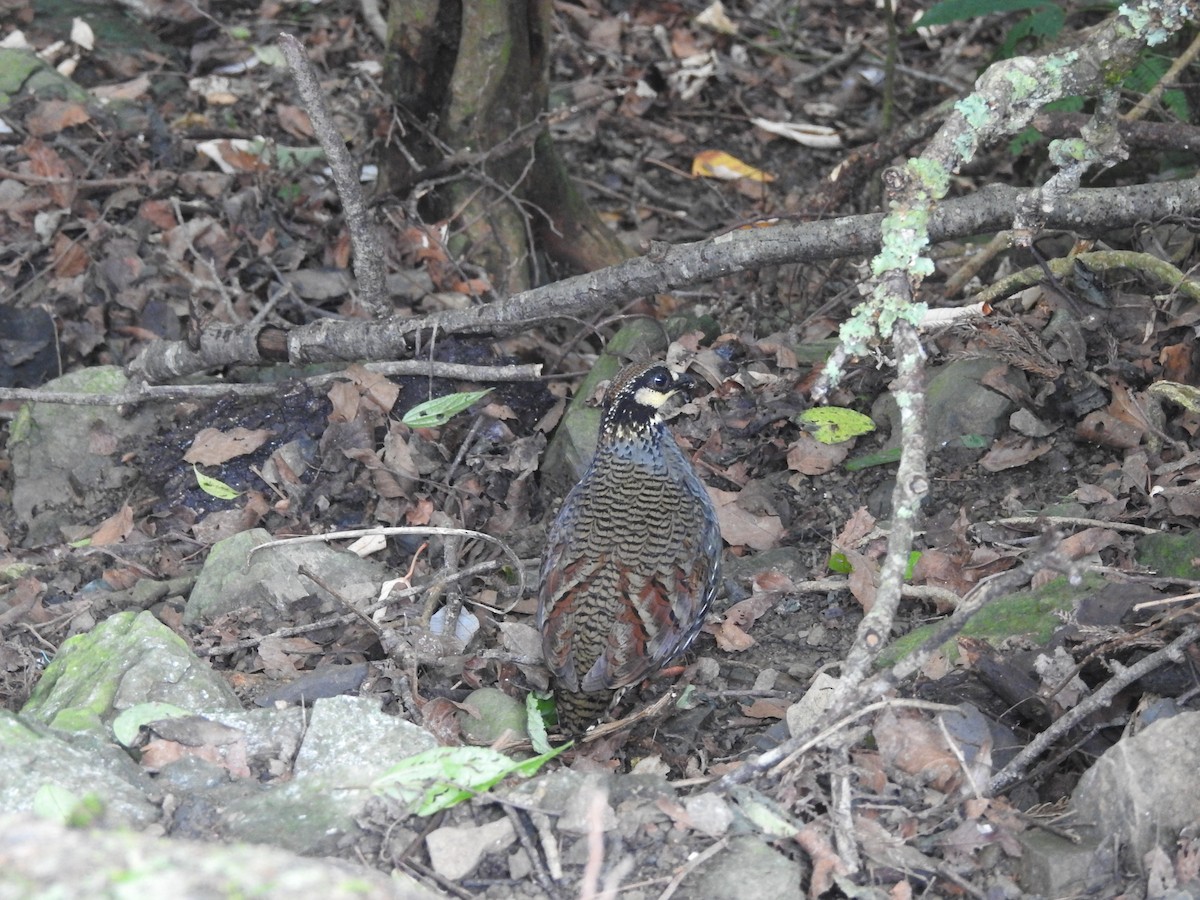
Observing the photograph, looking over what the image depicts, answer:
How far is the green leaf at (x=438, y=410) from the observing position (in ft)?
18.6

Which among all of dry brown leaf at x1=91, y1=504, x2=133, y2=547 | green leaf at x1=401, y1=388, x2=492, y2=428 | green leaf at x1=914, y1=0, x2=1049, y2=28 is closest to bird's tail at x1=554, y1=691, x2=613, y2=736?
green leaf at x1=401, y1=388, x2=492, y2=428

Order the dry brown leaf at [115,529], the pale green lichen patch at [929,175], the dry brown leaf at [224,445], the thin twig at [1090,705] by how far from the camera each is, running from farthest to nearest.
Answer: the dry brown leaf at [224,445] < the dry brown leaf at [115,529] < the pale green lichen patch at [929,175] < the thin twig at [1090,705]

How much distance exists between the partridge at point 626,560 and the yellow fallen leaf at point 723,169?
3.28m

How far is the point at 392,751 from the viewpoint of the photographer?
11.5 ft

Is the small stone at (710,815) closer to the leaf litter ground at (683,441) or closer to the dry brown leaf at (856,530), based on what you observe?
the leaf litter ground at (683,441)

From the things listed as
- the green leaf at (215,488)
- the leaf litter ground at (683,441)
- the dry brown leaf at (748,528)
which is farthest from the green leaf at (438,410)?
the dry brown leaf at (748,528)

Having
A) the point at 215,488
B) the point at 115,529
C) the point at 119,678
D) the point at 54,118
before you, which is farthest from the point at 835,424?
the point at 54,118

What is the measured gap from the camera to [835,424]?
539 centimetres

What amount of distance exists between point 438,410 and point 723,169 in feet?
11.3

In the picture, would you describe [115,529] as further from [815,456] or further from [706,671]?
[815,456]

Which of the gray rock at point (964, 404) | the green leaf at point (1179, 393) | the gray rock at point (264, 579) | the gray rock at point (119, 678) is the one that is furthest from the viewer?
the gray rock at point (964, 404)

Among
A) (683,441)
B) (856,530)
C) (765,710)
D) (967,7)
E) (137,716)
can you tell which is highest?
(967,7)

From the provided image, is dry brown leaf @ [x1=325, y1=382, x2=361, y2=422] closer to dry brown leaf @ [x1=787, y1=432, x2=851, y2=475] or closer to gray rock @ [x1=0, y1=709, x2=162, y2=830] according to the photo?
dry brown leaf @ [x1=787, y1=432, x2=851, y2=475]

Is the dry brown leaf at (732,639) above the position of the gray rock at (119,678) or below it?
below
